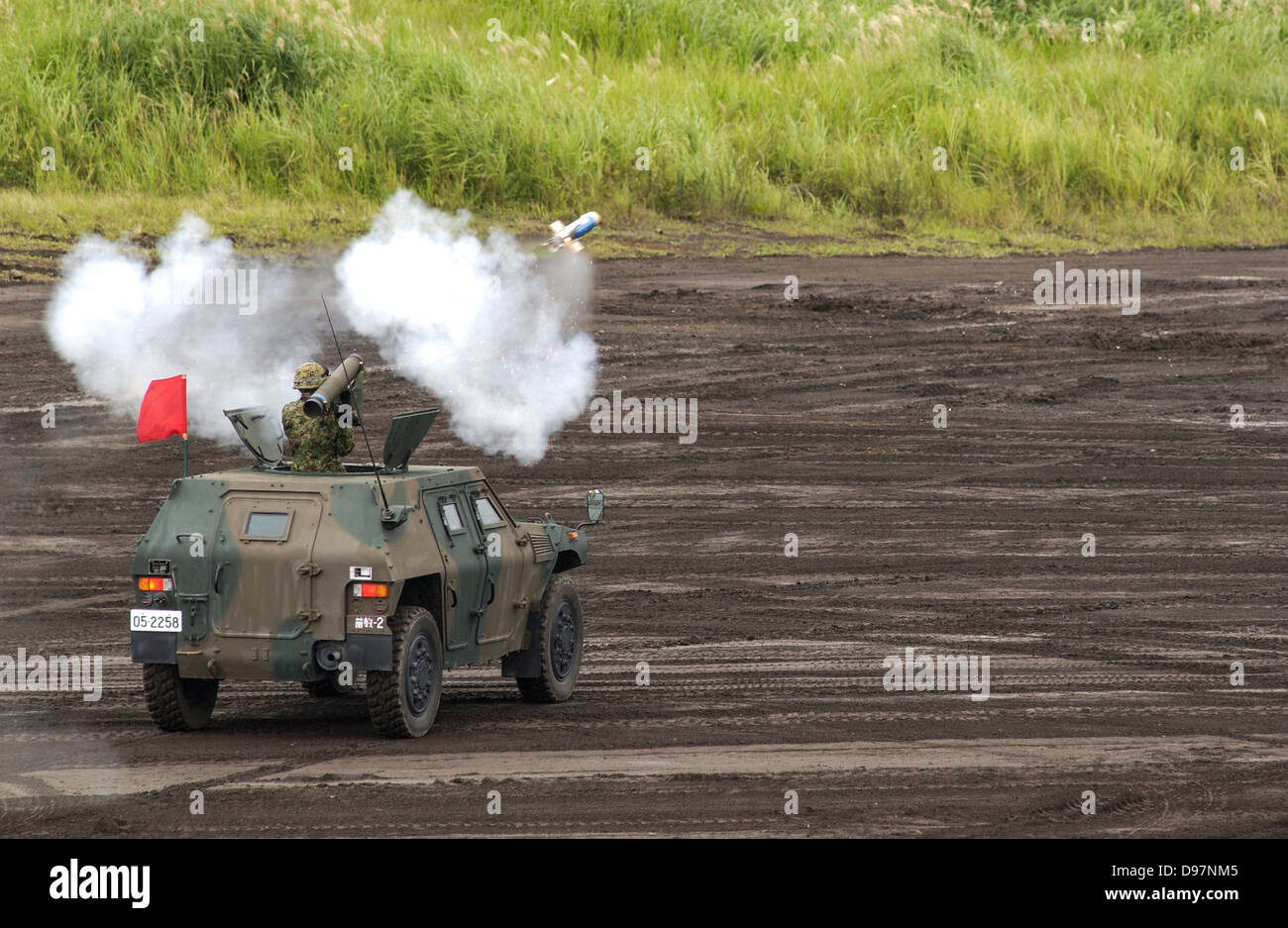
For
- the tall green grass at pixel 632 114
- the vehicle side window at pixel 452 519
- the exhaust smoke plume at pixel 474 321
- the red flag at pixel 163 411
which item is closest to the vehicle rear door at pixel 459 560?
the vehicle side window at pixel 452 519

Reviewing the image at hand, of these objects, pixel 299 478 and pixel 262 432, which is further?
pixel 262 432

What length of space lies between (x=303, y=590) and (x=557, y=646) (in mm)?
2220

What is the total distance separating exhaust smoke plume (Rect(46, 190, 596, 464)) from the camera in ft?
49.4

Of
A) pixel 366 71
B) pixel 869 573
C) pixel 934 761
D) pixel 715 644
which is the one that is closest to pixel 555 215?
pixel 366 71

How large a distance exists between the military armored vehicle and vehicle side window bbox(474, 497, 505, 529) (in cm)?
48

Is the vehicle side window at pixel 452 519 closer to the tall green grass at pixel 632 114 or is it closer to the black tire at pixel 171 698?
the black tire at pixel 171 698

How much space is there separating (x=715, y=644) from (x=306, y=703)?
129 inches

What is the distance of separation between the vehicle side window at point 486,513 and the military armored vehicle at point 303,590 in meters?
0.48

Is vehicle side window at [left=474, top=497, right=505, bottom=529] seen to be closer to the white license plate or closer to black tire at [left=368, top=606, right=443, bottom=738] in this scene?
black tire at [left=368, top=606, right=443, bottom=738]

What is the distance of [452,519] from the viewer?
11312 mm

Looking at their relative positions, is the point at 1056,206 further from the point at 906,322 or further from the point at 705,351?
the point at 705,351

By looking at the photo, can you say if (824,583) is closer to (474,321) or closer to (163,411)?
(474,321)

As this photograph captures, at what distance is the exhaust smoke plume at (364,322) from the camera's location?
15.1 meters

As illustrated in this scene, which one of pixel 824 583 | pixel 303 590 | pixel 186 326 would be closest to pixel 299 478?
pixel 303 590
